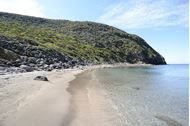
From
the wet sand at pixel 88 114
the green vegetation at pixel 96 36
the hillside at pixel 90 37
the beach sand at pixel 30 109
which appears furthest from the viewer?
the green vegetation at pixel 96 36

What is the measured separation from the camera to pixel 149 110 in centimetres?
1759

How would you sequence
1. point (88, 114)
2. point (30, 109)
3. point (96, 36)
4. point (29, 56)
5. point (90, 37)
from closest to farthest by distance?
1. point (30, 109)
2. point (88, 114)
3. point (29, 56)
4. point (90, 37)
5. point (96, 36)

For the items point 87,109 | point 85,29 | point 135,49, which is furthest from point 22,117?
point 85,29

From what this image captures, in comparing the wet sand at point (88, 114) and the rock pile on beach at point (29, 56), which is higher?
the rock pile on beach at point (29, 56)

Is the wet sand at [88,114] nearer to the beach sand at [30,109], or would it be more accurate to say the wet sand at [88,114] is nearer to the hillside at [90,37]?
the beach sand at [30,109]

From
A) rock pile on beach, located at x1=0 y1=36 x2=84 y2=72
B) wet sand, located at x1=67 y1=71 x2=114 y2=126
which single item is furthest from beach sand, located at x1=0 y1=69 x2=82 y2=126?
rock pile on beach, located at x1=0 y1=36 x2=84 y2=72

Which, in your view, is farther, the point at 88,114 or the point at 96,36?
the point at 96,36

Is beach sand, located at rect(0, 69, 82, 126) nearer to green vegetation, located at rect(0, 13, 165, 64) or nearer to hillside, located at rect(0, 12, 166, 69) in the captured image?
hillside, located at rect(0, 12, 166, 69)

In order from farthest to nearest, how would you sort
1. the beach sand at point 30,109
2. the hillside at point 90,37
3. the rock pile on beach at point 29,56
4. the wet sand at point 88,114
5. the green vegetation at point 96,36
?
the green vegetation at point 96,36 → the hillside at point 90,37 → the rock pile on beach at point 29,56 → the wet sand at point 88,114 → the beach sand at point 30,109

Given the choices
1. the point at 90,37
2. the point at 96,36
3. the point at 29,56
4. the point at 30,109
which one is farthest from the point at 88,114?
the point at 96,36

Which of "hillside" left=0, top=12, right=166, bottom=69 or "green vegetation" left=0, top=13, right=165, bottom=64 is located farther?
"green vegetation" left=0, top=13, right=165, bottom=64

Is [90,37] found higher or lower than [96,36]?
lower

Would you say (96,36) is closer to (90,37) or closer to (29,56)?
(90,37)

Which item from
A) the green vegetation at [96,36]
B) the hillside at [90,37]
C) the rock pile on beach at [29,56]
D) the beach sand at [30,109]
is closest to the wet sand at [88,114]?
the beach sand at [30,109]
